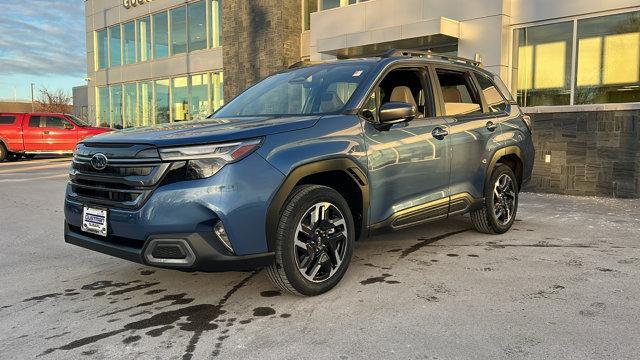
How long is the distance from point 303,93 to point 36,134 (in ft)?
58.3

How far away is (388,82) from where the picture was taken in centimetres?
488

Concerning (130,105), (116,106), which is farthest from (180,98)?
(116,106)

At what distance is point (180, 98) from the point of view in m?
22.3

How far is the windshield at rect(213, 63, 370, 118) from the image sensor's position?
441 centimetres

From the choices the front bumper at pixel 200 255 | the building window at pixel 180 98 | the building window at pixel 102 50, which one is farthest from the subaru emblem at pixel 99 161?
the building window at pixel 102 50

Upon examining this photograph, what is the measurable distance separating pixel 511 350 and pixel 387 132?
1.99m

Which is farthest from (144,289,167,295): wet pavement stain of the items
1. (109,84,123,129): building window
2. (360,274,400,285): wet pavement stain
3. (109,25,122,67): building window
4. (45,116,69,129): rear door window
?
(109,25,122,67): building window

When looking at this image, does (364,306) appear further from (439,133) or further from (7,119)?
(7,119)

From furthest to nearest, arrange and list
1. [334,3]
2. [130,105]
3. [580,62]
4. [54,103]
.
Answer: [54,103] → [130,105] → [334,3] → [580,62]

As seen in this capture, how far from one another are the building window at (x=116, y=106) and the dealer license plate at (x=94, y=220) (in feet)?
79.3

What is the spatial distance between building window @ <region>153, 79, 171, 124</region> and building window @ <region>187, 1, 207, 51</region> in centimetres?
260

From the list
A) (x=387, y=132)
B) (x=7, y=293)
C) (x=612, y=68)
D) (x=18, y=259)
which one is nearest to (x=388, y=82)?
(x=387, y=132)

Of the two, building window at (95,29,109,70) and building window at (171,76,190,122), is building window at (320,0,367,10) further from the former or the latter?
building window at (95,29,109,70)

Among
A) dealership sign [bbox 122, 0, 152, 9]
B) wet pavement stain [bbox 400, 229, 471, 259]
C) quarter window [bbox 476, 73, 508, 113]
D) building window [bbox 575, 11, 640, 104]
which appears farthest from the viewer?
dealership sign [bbox 122, 0, 152, 9]
